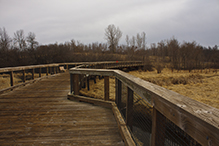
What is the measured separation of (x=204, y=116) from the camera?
2.36 ft

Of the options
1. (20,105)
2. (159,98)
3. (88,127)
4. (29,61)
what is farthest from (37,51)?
(159,98)

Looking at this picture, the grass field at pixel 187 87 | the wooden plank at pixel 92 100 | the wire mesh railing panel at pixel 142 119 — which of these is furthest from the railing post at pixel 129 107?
the grass field at pixel 187 87

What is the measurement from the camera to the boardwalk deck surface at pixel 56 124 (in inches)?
90.5

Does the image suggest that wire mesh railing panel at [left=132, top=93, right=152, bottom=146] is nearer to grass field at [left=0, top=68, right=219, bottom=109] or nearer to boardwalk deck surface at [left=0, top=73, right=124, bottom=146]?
boardwalk deck surface at [left=0, top=73, right=124, bottom=146]

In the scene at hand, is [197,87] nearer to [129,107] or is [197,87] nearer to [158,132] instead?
[129,107]

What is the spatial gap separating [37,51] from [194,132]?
27.5m

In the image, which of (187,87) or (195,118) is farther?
(187,87)

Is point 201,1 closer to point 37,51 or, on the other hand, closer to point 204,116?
point 204,116

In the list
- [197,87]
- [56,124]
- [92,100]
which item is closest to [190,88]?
[197,87]

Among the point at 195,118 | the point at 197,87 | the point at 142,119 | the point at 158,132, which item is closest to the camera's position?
the point at 195,118

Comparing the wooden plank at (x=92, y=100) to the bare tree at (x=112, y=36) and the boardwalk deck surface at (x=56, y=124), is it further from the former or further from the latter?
the bare tree at (x=112, y=36)

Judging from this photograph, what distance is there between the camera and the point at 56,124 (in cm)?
287

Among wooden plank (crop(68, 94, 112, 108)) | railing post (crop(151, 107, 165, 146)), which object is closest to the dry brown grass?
wooden plank (crop(68, 94, 112, 108))

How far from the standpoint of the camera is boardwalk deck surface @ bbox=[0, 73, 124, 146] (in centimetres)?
230
